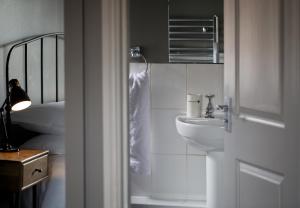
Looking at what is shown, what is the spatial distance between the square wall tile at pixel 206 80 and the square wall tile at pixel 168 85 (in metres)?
0.05

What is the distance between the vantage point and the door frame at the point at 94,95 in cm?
155

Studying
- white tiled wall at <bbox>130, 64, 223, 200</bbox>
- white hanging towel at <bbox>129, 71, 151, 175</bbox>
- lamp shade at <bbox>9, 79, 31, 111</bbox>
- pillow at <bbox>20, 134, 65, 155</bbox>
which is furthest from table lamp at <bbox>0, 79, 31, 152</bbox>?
white tiled wall at <bbox>130, 64, 223, 200</bbox>

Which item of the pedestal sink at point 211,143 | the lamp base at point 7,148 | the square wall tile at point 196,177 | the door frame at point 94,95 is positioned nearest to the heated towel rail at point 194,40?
the pedestal sink at point 211,143

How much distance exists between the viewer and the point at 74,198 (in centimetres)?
159

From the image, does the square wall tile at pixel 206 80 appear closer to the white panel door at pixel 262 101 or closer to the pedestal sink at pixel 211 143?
the pedestal sink at pixel 211 143

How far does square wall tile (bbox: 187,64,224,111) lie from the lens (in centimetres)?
318

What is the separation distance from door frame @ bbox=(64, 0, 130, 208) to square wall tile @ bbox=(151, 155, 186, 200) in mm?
1685

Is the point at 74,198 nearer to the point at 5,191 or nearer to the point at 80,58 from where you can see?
the point at 80,58

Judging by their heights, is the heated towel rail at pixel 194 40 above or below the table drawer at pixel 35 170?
above

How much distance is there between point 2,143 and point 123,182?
57.1 inches

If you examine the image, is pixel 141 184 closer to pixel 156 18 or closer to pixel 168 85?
pixel 168 85

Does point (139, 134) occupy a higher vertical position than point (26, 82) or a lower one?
lower

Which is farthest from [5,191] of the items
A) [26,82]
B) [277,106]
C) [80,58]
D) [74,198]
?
[277,106]

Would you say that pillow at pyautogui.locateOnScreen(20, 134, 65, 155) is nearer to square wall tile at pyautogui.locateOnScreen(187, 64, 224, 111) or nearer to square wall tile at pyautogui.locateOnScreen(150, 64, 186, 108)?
square wall tile at pyautogui.locateOnScreen(150, 64, 186, 108)
